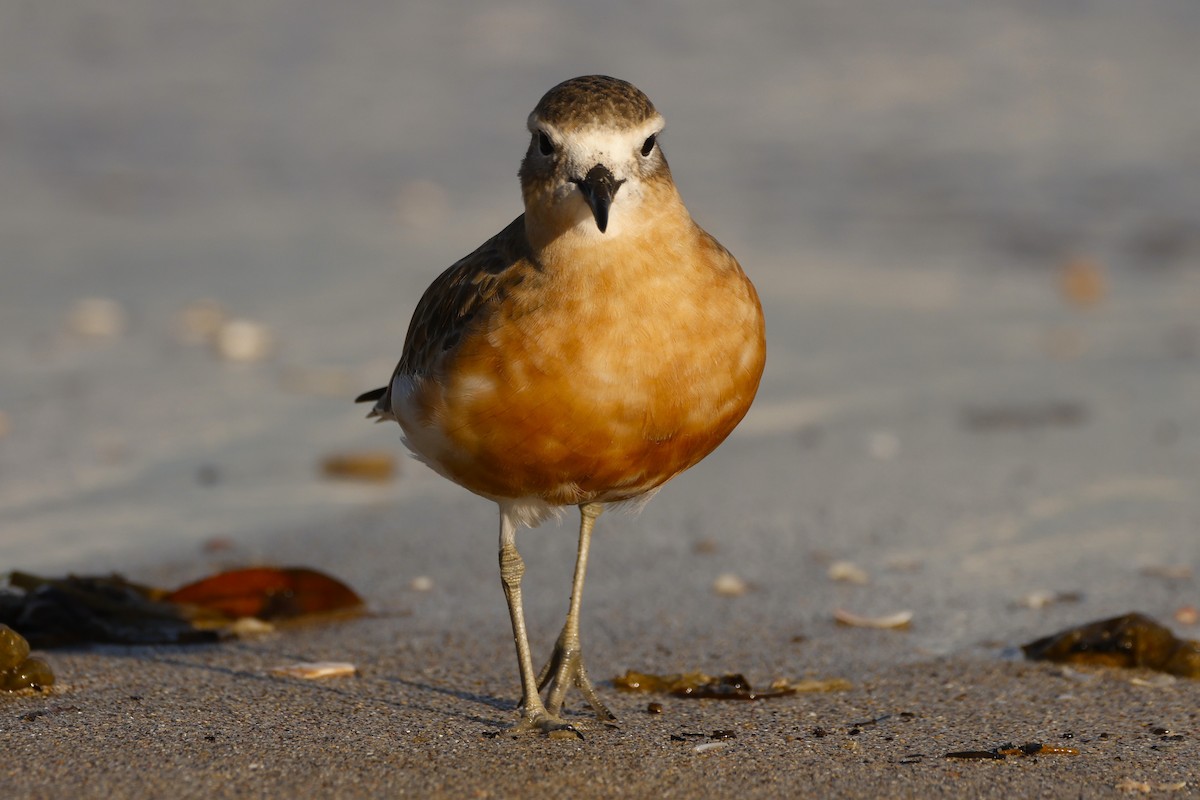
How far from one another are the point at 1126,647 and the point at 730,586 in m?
1.64

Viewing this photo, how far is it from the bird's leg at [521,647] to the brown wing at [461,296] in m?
0.56

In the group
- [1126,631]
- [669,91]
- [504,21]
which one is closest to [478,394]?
[1126,631]

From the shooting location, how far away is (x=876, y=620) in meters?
5.74

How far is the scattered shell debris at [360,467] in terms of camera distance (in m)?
7.55

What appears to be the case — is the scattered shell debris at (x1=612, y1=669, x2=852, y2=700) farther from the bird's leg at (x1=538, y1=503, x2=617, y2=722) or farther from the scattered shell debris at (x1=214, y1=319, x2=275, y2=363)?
the scattered shell debris at (x1=214, y1=319, x2=275, y2=363)

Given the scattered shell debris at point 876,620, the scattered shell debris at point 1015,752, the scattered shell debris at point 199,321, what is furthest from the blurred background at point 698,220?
the scattered shell debris at point 1015,752

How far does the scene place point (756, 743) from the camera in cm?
428

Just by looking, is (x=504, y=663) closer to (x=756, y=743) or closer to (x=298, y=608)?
(x=298, y=608)

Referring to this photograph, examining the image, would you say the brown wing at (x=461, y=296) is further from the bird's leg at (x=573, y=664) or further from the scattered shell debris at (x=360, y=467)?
the scattered shell debris at (x=360, y=467)

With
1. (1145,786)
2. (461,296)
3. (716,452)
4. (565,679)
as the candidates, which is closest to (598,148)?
(461,296)

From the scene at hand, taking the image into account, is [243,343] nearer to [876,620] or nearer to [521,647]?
[876,620]

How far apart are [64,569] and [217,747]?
2.43 m

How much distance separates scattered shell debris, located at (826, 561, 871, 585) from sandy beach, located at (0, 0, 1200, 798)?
0.03 metres

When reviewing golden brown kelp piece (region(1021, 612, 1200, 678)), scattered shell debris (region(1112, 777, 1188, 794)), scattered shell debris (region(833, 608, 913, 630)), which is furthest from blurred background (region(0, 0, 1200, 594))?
scattered shell debris (region(1112, 777, 1188, 794))
